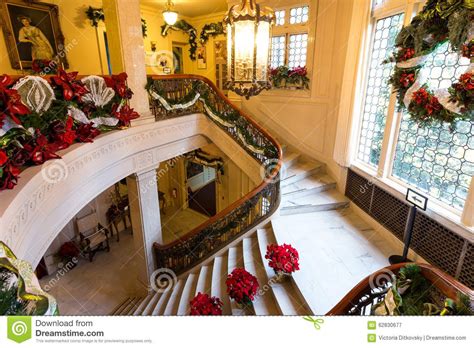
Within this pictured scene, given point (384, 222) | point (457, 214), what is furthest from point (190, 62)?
point (457, 214)

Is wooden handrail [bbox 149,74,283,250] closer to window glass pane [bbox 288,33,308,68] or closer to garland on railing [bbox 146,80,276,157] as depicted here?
garland on railing [bbox 146,80,276,157]

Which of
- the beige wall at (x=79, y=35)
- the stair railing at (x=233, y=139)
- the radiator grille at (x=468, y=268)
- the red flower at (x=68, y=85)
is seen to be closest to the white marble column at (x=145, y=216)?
the stair railing at (x=233, y=139)

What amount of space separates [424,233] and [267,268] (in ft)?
6.72

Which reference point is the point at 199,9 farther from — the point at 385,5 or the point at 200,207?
the point at 200,207

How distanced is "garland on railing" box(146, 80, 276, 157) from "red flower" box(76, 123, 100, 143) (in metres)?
1.83

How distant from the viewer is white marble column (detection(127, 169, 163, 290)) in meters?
4.93

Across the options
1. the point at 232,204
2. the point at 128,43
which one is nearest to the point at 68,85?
the point at 128,43

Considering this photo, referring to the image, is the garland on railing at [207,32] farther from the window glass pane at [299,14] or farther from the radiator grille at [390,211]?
the radiator grille at [390,211]

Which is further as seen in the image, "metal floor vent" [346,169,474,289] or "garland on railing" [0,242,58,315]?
"metal floor vent" [346,169,474,289]

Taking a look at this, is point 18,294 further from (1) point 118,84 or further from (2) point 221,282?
(1) point 118,84

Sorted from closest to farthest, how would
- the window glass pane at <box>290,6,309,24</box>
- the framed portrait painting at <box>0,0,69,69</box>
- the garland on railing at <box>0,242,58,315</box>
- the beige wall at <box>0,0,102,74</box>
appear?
the garland on railing at <box>0,242,58,315</box> → the framed portrait painting at <box>0,0,69,69</box> → the window glass pane at <box>290,6,309,24</box> → the beige wall at <box>0,0,102,74</box>

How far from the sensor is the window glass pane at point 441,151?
9.39 feet

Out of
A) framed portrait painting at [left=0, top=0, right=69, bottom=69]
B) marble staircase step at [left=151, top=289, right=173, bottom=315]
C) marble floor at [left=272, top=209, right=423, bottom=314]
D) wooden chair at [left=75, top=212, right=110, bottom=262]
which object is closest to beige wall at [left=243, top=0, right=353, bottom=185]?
marble floor at [left=272, top=209, right=423, bottom=314]

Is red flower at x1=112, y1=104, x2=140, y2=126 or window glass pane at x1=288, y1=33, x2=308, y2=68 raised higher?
window glass pane at x1=288, y1=33, x2=308, y2=68
